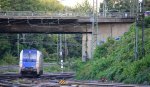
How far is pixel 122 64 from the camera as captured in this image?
138 ft

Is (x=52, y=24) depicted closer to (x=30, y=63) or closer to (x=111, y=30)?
(x=111, y=30)

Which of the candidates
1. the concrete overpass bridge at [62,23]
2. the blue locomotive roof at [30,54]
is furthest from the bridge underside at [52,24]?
the blue locomotive roof at [30,54]

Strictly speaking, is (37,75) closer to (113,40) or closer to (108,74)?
(113,40)

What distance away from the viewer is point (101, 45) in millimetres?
55938

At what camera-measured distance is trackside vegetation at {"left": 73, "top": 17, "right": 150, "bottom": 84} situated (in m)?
37.2

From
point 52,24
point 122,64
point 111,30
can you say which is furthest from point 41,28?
point 122,64

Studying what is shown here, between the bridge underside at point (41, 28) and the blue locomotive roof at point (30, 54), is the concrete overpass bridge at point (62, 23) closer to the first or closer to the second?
the bridge underside at point (41, 28)

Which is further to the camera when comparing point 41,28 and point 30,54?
point 41,28

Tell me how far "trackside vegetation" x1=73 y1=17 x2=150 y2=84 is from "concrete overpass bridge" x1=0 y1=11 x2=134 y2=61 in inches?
254

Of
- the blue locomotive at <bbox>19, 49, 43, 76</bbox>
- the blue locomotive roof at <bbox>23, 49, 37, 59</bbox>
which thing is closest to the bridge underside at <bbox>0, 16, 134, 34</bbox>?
the blue locomotive roof at <bbox>23, 49, 37, 59</bbox>

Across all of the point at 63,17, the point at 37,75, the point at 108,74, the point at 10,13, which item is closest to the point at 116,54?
the point at 108,74

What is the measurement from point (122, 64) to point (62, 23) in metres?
20.9

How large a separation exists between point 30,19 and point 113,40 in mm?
10117

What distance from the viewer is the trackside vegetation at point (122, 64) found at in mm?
37219
